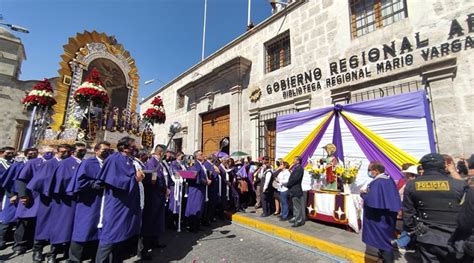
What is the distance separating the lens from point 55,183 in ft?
12.9

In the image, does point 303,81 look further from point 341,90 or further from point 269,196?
point 269,196

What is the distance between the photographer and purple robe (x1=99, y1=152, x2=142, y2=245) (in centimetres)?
304

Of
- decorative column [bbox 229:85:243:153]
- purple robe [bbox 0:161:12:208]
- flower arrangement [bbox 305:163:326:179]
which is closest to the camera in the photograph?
purple robe [bbox 0:161:12:208]

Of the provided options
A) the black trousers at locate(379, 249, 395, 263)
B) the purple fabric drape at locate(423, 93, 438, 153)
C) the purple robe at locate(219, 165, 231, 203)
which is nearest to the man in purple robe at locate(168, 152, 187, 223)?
the purple robe at locate(219, 165, 231, 203)

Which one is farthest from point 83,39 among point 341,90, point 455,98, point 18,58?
point 18,58

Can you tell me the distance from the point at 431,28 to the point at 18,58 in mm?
32750

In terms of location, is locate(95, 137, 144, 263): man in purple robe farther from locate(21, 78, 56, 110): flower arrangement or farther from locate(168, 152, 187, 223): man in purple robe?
locate(21, 78, 56, 110): flower arrangement

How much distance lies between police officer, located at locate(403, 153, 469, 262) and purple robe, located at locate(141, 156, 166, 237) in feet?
12.9

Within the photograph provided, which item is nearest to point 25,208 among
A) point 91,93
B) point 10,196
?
point 10,196

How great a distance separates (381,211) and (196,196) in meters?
3.88

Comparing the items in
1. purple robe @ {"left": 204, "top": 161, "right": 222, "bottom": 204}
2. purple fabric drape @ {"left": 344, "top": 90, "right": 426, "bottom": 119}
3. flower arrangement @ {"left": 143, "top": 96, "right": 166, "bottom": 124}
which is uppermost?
flower arrangement @ {"left": 143, "top": 96, "right": 166, "bottom": 124}

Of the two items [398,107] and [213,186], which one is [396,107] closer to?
[398,107]

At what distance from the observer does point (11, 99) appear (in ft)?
66.5

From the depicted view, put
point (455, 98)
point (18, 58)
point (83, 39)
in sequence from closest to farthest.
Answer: point (455, 98), point (83, 39), point (18, 58)
